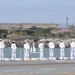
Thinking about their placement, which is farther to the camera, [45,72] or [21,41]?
[21,41]

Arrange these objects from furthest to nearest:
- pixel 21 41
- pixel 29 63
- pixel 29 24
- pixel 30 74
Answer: pixel 29 24
pixel 21 41
pixel 29 63
pixel 30 74

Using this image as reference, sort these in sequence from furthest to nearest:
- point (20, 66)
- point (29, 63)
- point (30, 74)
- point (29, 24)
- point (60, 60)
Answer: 1. point (29, 24)
2. point (60, 60)
3. point (29, 63)
4. point (20, 66)
5. point (30, 74)

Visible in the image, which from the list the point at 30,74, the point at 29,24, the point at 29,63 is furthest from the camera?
the point at 29,24

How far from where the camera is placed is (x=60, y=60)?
1420 inches

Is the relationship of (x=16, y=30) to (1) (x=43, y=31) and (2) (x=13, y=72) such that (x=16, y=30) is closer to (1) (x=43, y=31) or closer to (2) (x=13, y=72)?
(1) (x=43, y=31)

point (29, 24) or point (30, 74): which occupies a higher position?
point (29, 24)

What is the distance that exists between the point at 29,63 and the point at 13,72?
654 centimetres

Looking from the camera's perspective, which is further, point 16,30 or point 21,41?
point 16,30

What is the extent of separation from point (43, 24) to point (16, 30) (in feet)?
35.6

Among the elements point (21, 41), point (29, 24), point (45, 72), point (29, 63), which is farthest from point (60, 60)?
point (29, 24)

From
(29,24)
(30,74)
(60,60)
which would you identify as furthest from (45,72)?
(29,24)

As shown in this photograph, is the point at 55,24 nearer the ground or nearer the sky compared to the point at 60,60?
nearer the sky

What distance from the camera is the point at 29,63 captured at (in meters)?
33.0

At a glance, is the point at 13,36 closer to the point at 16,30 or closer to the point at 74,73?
the point at 16,30
